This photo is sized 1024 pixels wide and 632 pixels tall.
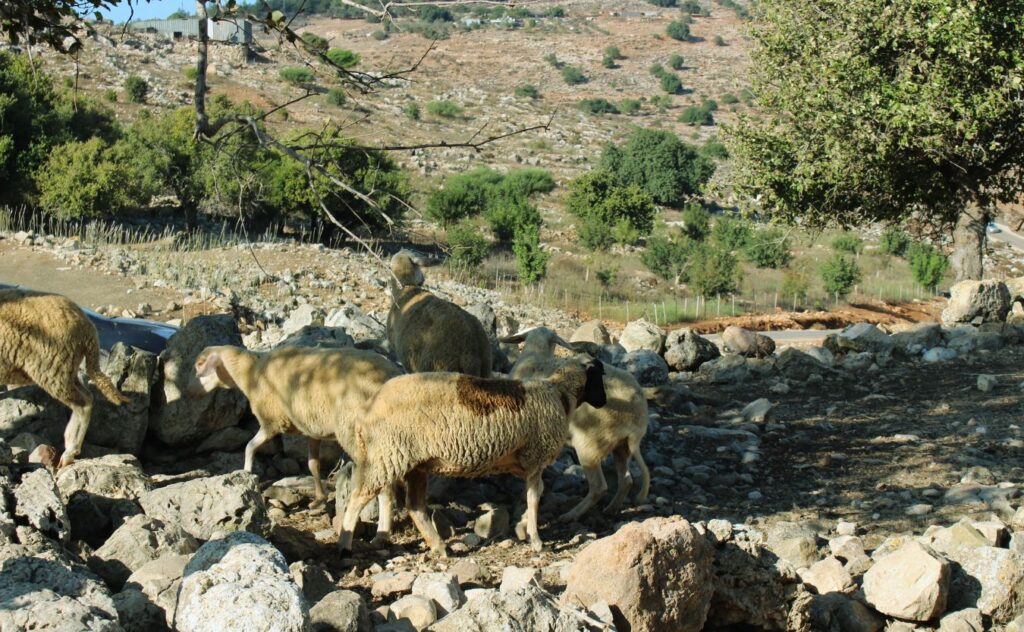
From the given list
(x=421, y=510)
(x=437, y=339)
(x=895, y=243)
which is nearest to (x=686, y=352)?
(x=437, y=339)

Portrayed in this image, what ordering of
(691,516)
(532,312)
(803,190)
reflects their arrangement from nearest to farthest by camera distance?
1. (691,516)
2. (803,190)
3. (532,312)

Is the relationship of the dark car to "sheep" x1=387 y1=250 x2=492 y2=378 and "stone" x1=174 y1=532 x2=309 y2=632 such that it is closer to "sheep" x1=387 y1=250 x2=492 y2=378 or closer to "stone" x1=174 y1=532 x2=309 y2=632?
"sheep" x1=387 y1=250 x2=492 y2=378

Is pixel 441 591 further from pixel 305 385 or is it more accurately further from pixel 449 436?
pixel 305 385

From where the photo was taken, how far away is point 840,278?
3997 centimetres

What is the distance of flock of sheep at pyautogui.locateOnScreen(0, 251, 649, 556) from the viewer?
7.52 meters

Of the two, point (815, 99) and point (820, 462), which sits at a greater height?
point (815, 99)

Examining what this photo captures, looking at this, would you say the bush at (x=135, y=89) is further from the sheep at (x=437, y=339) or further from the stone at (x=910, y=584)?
the stone at (x=910, y=584)

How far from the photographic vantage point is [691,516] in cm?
915

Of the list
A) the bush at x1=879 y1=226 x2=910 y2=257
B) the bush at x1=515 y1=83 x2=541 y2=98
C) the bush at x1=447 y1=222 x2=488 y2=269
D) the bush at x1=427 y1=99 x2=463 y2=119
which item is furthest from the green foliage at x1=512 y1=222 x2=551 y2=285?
the bush at x1=515 y1=83 x2=541 y2=98

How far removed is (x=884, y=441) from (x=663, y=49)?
112 metres

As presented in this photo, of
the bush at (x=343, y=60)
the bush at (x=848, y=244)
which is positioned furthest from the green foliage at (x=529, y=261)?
the bush at (x=848, y=244)

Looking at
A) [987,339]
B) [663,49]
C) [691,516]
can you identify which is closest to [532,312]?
[987,339]

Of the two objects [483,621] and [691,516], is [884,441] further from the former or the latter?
[483,621]

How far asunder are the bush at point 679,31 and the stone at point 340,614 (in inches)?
4822
